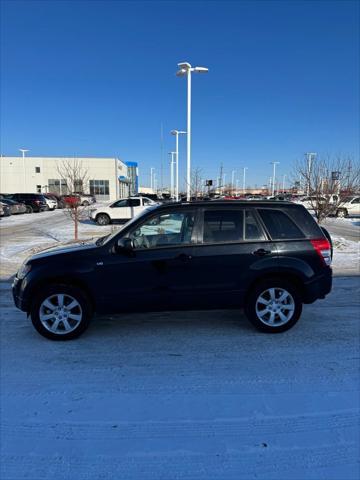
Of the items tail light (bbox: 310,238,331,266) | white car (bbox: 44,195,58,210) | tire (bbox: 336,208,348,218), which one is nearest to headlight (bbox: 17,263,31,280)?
tail light (bbox: 310,238,331,266)

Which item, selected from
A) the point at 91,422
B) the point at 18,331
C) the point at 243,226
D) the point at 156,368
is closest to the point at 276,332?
the point at 243,226

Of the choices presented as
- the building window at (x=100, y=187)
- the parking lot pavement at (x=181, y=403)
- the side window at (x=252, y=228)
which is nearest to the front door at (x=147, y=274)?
the parking lot pavement at (x=181, y=403)

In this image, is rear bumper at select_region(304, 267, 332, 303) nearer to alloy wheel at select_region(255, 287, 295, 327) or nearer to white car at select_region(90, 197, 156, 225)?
alloy wheel at select_region(255, 287, 295, 327)

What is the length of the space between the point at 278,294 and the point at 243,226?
98 centimetres

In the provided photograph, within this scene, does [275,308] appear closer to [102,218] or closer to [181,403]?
[181,403]

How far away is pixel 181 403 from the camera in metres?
3.05

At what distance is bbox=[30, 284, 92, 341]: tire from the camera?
427 cm

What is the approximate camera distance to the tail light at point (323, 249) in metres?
4.59

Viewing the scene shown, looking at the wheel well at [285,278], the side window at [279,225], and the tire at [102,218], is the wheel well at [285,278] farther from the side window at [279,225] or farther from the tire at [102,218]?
the tire at [102,218]

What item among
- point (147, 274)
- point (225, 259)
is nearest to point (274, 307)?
point (225, 259)

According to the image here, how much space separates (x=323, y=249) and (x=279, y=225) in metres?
0.64

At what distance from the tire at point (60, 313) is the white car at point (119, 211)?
644 inches

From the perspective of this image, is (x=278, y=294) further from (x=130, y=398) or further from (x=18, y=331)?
(x=18, y=331)

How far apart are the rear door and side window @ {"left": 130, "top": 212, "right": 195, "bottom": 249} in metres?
0.19
